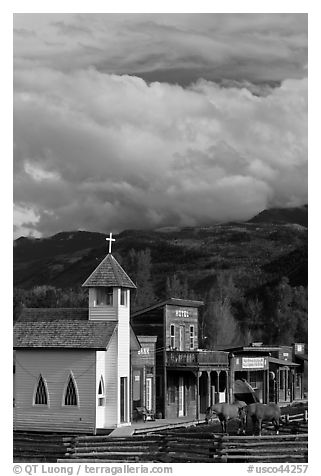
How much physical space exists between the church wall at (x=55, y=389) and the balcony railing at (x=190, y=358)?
4.76 m

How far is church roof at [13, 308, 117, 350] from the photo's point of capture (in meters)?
32.0

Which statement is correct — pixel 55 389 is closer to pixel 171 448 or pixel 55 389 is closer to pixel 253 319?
pixel 171 448

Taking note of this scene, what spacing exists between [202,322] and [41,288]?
20.4 feet

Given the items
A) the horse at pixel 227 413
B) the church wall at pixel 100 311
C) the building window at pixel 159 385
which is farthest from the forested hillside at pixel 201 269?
the horse at pixel 227 413

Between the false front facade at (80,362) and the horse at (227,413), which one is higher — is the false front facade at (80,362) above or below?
above

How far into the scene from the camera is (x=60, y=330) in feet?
107

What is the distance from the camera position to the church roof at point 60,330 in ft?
105

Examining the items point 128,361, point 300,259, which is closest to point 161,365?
point 128,361

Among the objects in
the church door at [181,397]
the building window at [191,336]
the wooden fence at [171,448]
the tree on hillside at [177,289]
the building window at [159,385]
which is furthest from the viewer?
the building window at [191,336]

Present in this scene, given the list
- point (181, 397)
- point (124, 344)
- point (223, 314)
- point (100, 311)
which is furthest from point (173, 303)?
point (100, 311)

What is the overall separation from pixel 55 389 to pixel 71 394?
485 millimetres

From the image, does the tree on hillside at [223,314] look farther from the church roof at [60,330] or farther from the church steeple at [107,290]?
the church roof at [60,330]

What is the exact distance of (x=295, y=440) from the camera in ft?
95.5

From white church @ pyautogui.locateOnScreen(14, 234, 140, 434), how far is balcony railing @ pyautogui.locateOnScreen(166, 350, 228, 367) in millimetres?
3143
